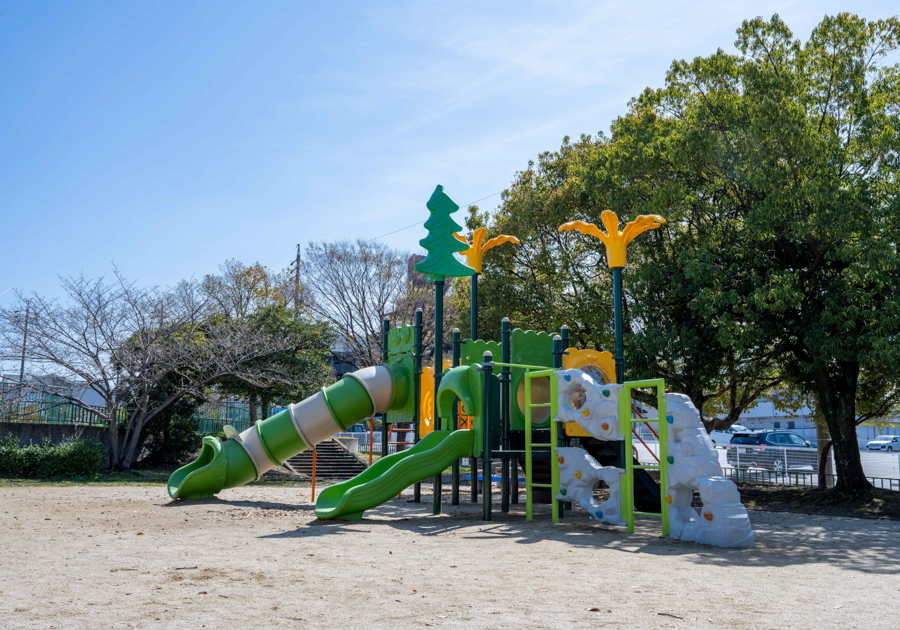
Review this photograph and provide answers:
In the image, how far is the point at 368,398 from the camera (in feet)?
45.8

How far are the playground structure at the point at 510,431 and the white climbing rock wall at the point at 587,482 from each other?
0.8 inches

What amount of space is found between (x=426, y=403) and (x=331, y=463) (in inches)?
347

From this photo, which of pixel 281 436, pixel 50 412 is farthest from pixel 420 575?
pixel 50 412

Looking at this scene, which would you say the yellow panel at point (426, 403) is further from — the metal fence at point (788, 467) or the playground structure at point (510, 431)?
the metal fence at point (788, 467)

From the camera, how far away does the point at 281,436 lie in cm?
1346

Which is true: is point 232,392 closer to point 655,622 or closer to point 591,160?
point 591,160

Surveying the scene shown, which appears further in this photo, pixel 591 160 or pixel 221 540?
pixel 591 160

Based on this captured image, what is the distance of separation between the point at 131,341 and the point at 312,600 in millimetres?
18535

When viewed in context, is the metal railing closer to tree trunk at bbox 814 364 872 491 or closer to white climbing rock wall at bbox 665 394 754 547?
tree trunk at bbox 814 364 872 491

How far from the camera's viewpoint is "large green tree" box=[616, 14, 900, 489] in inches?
525

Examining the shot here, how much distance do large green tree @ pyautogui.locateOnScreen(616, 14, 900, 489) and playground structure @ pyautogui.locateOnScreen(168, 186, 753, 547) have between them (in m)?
2.88

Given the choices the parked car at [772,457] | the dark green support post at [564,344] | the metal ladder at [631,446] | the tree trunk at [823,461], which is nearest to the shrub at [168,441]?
the dark green support post at [564,344]

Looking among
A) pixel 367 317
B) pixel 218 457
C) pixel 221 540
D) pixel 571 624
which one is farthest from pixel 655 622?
pixel 367 317

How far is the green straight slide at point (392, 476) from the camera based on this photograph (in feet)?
35.6
